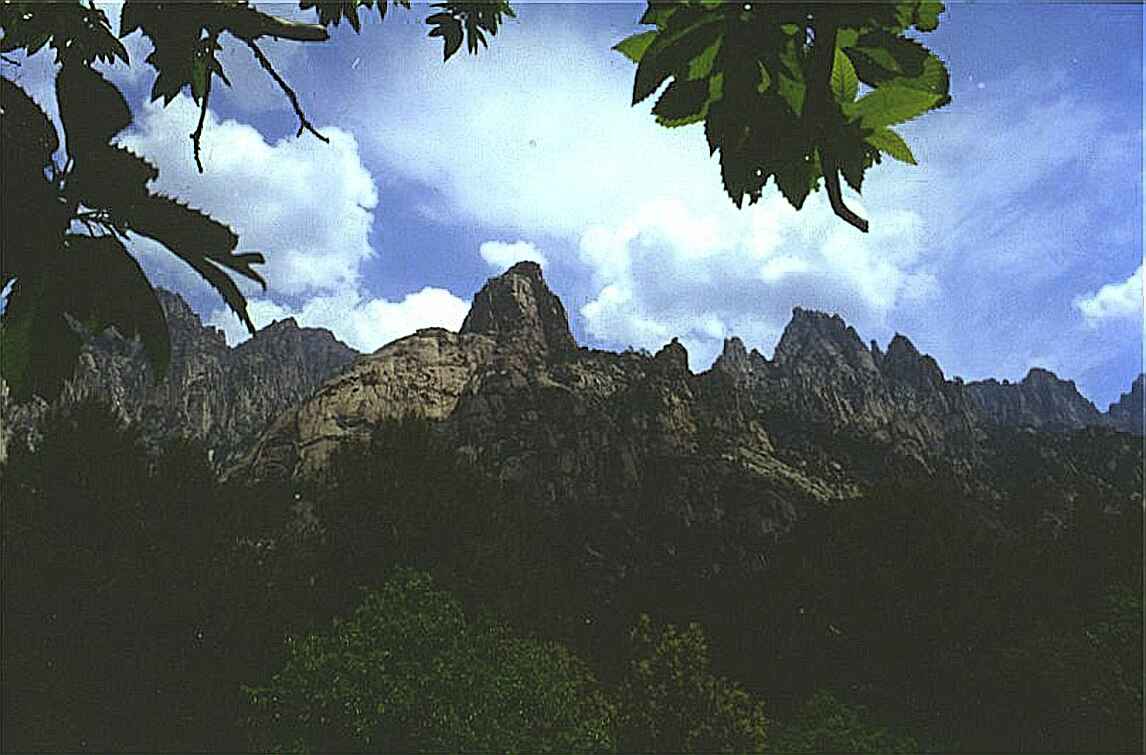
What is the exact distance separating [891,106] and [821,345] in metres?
152

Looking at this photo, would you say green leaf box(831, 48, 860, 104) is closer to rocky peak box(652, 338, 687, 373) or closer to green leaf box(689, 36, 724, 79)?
green leaf box(689, 36, 724, 79)

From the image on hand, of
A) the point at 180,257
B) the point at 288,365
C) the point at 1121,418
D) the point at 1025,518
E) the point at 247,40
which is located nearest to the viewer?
the point at 180,257

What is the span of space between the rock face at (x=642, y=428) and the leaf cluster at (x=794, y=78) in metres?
31.2

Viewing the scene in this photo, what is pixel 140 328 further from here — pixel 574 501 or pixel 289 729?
pixel 574 501

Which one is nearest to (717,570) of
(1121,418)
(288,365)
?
(288,365)

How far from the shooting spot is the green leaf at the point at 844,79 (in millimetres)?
1160

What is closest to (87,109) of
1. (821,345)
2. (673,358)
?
(673,358)

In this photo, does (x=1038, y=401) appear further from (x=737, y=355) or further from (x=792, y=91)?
(x=792, y=91)

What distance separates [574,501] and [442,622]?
137 ft

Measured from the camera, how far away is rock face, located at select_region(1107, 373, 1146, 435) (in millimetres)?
180950

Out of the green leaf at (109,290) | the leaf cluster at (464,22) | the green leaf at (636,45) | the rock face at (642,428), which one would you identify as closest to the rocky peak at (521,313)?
the rock face at (642,428)

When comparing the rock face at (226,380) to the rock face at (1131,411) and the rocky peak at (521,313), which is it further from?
the rock face at (1131,411)

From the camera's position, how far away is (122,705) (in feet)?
63.8

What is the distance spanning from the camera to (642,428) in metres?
72.1
